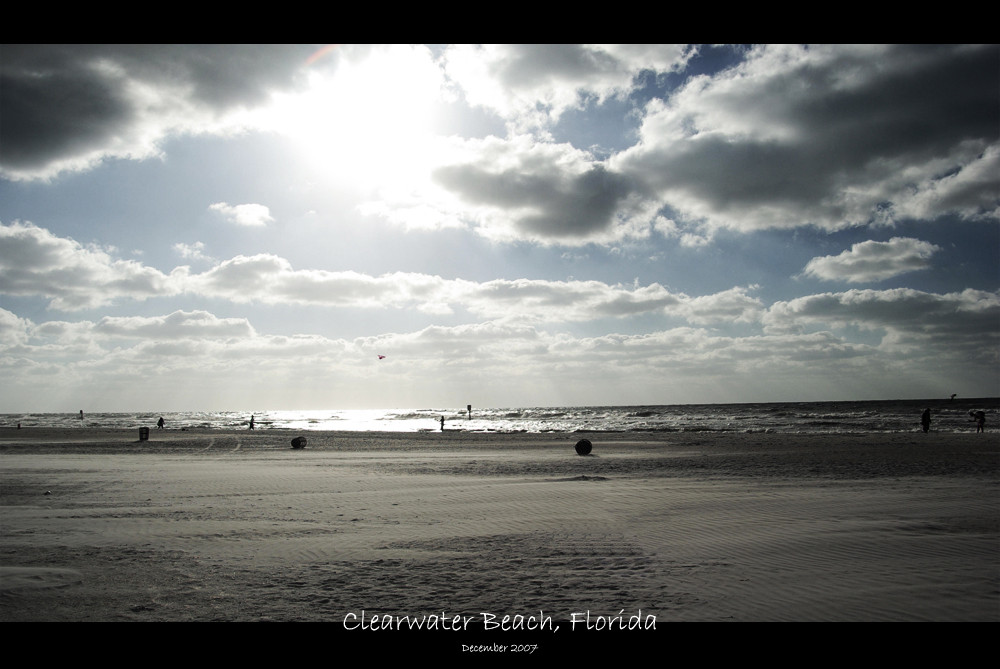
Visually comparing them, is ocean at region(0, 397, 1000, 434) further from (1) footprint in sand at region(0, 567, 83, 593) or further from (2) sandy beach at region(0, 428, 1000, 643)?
(1) footprint in sand at region(0, 567, 83, 593)

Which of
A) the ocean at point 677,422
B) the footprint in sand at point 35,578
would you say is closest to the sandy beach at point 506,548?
the footprint in sand at point 35,578

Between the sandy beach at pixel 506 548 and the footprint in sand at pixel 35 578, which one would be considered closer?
the sandy beach at pixel 506 548

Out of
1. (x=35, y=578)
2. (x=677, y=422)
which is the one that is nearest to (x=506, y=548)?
(x=35, y=578)

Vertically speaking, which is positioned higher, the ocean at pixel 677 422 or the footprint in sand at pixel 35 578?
the footprint in sand at pixel 35 578

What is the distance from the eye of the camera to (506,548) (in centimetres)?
877

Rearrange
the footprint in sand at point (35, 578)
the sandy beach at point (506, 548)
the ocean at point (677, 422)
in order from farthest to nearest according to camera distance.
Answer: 1. the ocean at point (677, 422)
2. the footprint in sand at point (35, 578)
3. the sandy beach at point (506, 548)

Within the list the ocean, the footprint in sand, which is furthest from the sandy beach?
the ocean

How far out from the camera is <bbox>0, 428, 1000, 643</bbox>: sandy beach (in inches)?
244

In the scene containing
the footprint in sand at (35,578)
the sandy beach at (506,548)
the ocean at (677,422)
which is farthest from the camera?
the ocean at (677,422)

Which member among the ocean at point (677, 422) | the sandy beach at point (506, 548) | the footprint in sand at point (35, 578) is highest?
the footprint in sand at point (35, 578)

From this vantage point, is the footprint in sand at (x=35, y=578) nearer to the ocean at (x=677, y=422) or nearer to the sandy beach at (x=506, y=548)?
the sandy beach at (x=506, y=548)

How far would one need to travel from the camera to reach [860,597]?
21.2 ft

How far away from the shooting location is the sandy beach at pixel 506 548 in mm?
6191

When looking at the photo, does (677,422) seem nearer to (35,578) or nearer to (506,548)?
(506,548)
